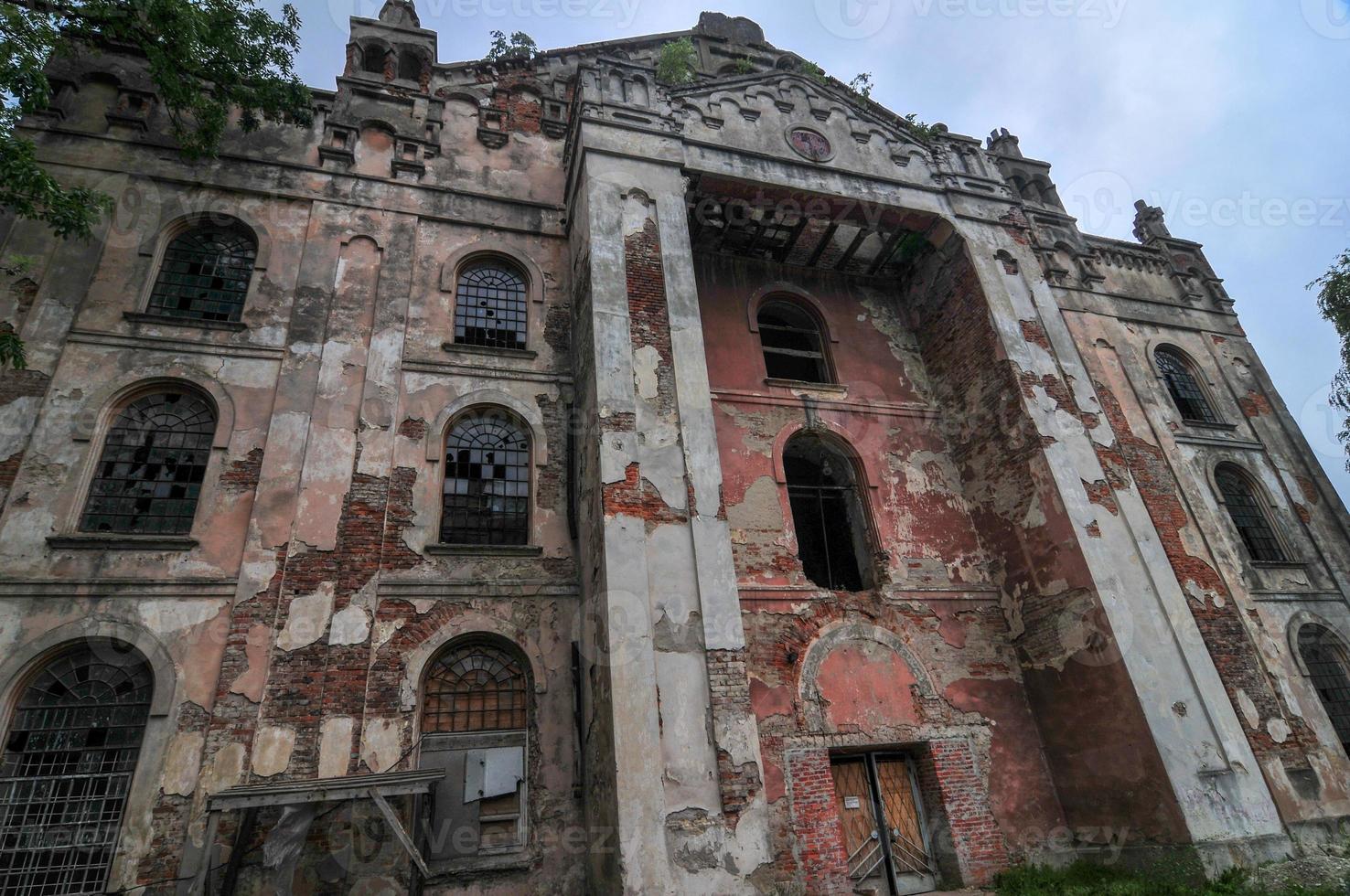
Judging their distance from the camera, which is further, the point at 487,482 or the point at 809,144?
the point at 809,144

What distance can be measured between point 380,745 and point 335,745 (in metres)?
0.45

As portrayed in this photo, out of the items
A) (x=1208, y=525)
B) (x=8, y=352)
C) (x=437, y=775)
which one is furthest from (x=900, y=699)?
(x=8, y=352)

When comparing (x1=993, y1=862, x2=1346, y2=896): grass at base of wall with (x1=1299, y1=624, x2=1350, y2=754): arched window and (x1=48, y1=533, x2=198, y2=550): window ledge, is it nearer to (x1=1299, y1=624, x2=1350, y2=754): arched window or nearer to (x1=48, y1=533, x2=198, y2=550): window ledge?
(x1=1299, y1=624, x2=1350, y2=754): arched window

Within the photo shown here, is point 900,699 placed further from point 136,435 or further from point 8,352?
point 8,352

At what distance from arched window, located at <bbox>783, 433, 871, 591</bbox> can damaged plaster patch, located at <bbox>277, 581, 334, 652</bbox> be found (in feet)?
21.3

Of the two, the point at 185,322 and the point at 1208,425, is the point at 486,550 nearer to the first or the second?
the point at 185,322

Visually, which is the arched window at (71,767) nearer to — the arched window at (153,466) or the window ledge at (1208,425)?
the arched window at (153,466)

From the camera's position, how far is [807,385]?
1203 cm

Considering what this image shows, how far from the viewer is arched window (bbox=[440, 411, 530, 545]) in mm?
9461

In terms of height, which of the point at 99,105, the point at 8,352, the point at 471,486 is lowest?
the point at 471,486

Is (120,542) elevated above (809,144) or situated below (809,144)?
below

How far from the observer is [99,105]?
1076 cm

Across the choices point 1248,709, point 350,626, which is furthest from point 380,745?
point 1248,709

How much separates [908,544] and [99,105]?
13.9 m
